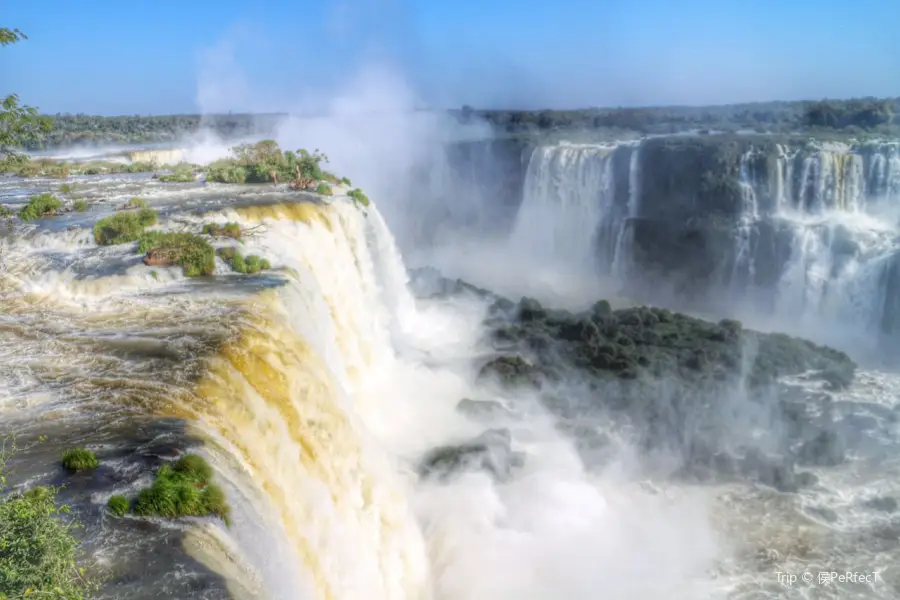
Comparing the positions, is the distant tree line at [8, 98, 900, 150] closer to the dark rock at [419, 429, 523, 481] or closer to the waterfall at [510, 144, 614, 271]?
the waterfall at [510, 144, 614, 271]

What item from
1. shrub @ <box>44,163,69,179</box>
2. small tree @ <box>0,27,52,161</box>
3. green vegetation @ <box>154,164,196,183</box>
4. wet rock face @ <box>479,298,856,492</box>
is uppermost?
small tree @ <box>0,27,52,161</box>

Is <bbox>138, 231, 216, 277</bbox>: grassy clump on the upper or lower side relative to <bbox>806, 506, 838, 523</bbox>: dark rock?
upper

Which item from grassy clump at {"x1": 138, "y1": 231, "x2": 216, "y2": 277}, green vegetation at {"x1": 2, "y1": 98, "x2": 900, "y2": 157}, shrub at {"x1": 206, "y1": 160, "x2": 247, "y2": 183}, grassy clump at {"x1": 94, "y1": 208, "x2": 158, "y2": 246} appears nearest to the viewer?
grassy clump at {"x1": 138, "y1": 231, "x2": 216, "y2": 277}

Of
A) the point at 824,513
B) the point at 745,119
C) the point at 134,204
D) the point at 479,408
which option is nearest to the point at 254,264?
the point at 134,204

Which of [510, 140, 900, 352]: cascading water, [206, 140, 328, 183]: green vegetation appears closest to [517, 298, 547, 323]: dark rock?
[206, 140, 328, 183]: green vegetation

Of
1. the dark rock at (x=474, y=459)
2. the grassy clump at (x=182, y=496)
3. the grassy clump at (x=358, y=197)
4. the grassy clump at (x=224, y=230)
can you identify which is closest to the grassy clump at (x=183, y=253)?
the grassy clump at (x=224, y=230)

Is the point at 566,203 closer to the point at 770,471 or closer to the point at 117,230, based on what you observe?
the point at 770,471

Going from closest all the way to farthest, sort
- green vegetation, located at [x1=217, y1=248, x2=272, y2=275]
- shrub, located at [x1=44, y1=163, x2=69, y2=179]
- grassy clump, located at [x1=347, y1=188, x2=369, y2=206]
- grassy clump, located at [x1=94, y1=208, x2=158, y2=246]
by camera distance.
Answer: green vegetation, located at [x1=217, y1=248, x2=272, y2=275] → grassy clump, located at [x1=94, y1=208, x2=158, y2=246] → grassy clump, located at [x1=347, y1=188, x2=369, y2=206] → shrub, located at [x1=44, y1=163, x2=69, y2=179]
